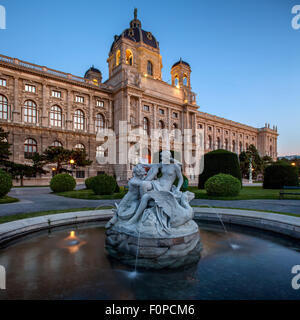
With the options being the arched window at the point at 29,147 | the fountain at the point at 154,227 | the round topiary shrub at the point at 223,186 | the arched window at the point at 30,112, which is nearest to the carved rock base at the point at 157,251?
the fountain at the point at 154,227

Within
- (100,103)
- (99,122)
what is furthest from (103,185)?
(100,103)

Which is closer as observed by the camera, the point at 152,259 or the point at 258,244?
the point at 152,259

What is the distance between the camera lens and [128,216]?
13.6 ft

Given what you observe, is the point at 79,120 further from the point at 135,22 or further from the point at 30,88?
the point at 135,22

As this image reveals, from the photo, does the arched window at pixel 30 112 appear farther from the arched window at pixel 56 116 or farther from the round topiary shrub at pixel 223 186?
the round topiary shrub at pixel 223 186

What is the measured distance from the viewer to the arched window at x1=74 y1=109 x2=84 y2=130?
32.8 metres

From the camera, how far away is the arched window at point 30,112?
28.6 meters

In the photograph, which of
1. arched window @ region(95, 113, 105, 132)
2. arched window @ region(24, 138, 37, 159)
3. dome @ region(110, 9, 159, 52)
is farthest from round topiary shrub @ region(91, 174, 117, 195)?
dome @ region(110, 9, 159, 52)

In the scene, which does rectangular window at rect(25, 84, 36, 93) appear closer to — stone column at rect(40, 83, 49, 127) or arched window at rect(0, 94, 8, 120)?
stone column at rect(40, 83, 49, 127)

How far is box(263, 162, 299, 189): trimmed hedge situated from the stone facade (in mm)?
19638

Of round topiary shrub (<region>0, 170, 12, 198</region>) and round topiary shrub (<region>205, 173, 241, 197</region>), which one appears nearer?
round topiary shrub (<region>0, 170, 12, 198</region>)

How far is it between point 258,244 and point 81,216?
509cm
